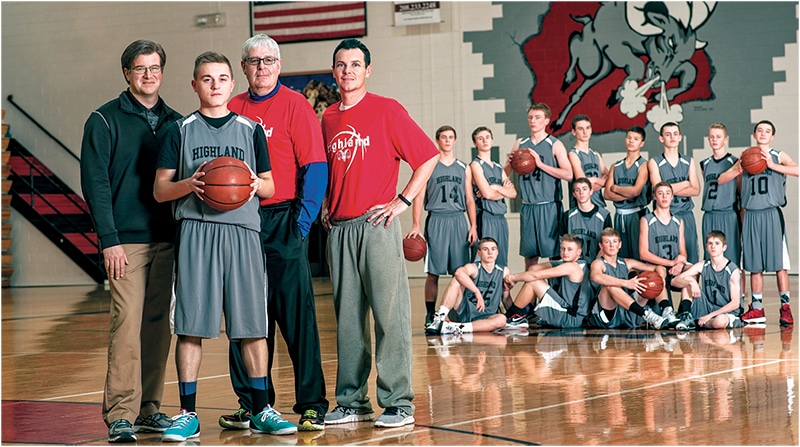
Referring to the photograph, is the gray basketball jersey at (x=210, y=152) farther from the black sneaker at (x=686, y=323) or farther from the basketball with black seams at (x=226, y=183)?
the black sneaker at (x=686, y=323)

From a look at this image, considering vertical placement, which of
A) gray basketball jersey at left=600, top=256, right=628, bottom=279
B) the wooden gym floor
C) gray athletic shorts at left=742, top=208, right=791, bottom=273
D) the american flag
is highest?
the american flag

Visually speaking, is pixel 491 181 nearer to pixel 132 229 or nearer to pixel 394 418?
pixel 394 418

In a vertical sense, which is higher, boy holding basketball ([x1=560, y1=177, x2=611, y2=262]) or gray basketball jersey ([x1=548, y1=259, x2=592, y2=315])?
boy holding basketball ([x1=560, y1=177, x2=611, y2=262])

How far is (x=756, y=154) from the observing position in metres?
8.20

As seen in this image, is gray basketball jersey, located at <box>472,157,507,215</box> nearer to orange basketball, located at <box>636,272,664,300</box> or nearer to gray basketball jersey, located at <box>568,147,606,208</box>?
gray basketball jersey, located at <box>568,147,606,208</box>

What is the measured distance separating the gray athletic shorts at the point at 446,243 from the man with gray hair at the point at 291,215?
4.71 m

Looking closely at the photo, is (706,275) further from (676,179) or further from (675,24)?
(675,24)

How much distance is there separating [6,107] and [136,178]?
15.1 meters

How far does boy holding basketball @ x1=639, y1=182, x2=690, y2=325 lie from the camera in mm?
8352

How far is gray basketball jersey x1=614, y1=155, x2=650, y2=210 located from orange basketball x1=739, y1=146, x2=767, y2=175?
35.9 inches

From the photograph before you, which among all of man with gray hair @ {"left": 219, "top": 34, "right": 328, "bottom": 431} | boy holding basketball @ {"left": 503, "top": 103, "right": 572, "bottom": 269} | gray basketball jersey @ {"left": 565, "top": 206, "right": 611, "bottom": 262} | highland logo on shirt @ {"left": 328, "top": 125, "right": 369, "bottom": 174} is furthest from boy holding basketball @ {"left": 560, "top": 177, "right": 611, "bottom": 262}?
man with gray hair @ {"left": 219, "top": 34, "right": 328, "bottom": 431}

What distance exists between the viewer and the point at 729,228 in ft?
28.7

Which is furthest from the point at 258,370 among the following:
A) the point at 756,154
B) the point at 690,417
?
the point at 756,154

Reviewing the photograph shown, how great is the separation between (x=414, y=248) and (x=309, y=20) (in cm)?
890
